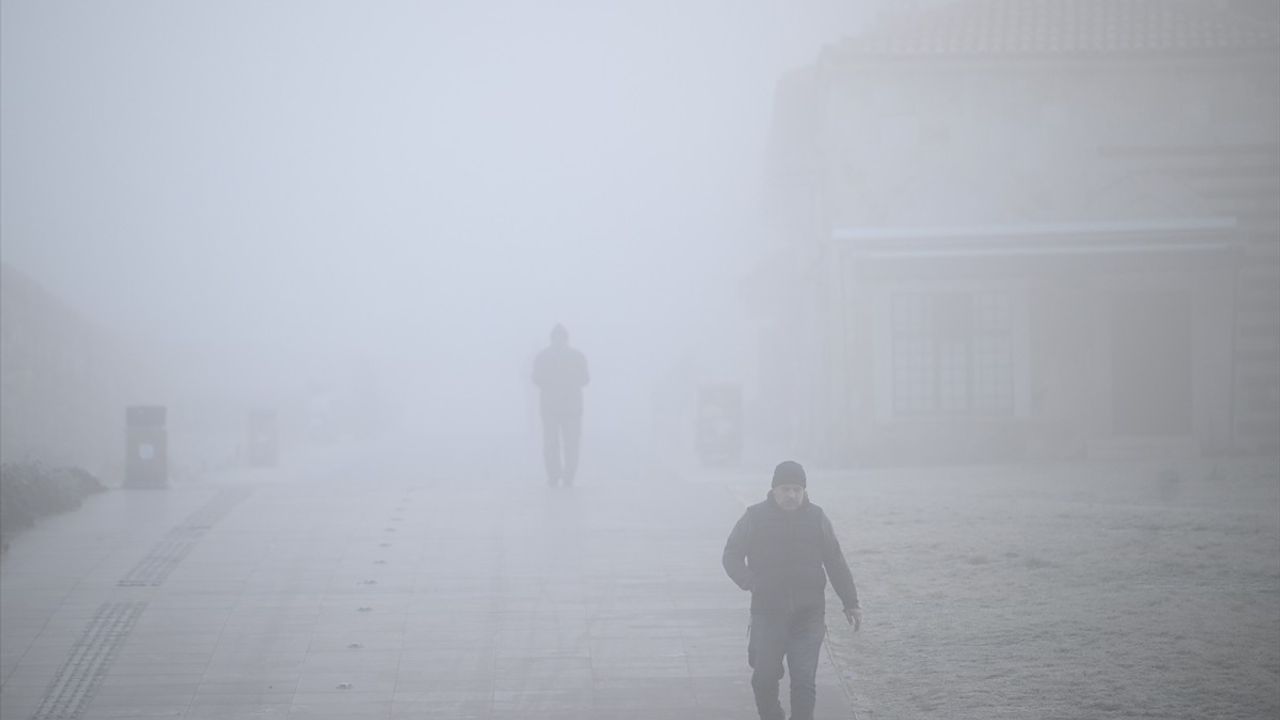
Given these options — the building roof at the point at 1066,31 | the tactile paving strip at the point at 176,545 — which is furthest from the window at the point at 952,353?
the tactile paving strip at the point at 176,545

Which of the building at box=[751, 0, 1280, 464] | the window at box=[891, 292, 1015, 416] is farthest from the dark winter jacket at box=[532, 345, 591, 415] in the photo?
the window at box=[891, 292, 1015, 416]

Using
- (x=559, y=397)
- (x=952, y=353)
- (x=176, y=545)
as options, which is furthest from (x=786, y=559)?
(x=952, y=353)

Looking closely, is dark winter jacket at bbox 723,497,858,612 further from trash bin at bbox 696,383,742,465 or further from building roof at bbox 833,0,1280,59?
trash bin at bbox 696,383,742,465

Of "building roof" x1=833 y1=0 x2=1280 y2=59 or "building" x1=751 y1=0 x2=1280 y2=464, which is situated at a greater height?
"building roof" x1=833 y1=0 x2=1280 y2=59

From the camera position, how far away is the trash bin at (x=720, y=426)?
2591 centimetres

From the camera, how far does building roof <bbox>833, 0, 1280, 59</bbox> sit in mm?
23016

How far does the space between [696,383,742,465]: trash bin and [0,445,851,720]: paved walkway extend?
409 inches

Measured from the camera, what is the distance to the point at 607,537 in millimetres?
13641

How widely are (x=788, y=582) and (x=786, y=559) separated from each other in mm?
134

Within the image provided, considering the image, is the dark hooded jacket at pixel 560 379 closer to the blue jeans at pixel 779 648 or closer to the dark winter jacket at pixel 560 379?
the dark winter jacket at pixel 560 379

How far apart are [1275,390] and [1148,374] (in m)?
2.08

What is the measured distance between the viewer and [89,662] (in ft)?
31.8

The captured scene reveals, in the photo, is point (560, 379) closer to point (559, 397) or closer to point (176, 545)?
point (559, 397)

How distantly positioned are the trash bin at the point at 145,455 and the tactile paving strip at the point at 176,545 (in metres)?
1.96
